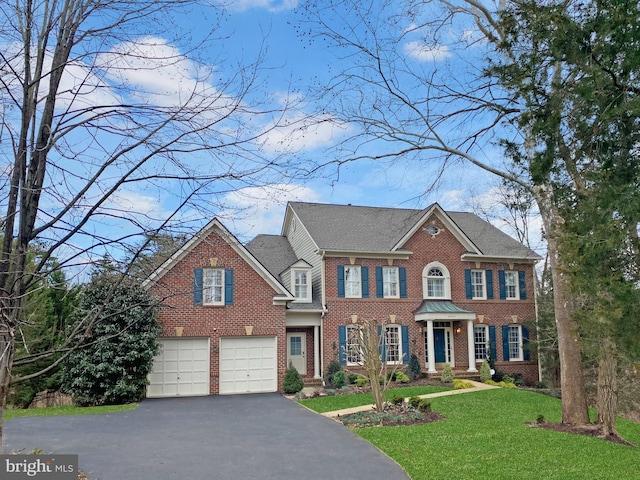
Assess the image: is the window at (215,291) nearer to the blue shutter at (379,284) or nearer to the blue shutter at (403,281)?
the blue shutter at (379,284)

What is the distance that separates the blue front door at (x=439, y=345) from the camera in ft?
80.4

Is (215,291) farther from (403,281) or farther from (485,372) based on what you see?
(485,372)

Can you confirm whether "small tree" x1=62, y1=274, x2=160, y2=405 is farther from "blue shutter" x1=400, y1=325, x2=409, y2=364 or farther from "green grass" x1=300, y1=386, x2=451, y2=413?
"blue shutter" x1=400, y1=325, x2=409, y2=364

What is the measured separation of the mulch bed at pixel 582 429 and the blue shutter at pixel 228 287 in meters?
11.4

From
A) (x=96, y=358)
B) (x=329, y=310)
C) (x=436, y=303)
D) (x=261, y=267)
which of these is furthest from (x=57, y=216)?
(x=436, y=303)

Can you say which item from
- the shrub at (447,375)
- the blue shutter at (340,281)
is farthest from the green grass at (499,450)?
the blue shutter at (340,281)

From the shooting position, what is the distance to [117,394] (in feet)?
55.9

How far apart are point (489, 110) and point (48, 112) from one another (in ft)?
31.1

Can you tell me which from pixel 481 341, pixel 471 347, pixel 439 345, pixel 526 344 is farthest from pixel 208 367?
pixel 526 344

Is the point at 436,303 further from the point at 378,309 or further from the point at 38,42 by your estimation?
the point at 38,42

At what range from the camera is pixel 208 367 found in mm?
19859

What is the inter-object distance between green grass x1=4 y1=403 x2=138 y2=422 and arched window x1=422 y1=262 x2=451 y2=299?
13.8 meters

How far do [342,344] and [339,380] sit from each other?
205 cm

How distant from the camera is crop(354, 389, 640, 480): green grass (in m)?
8.55
